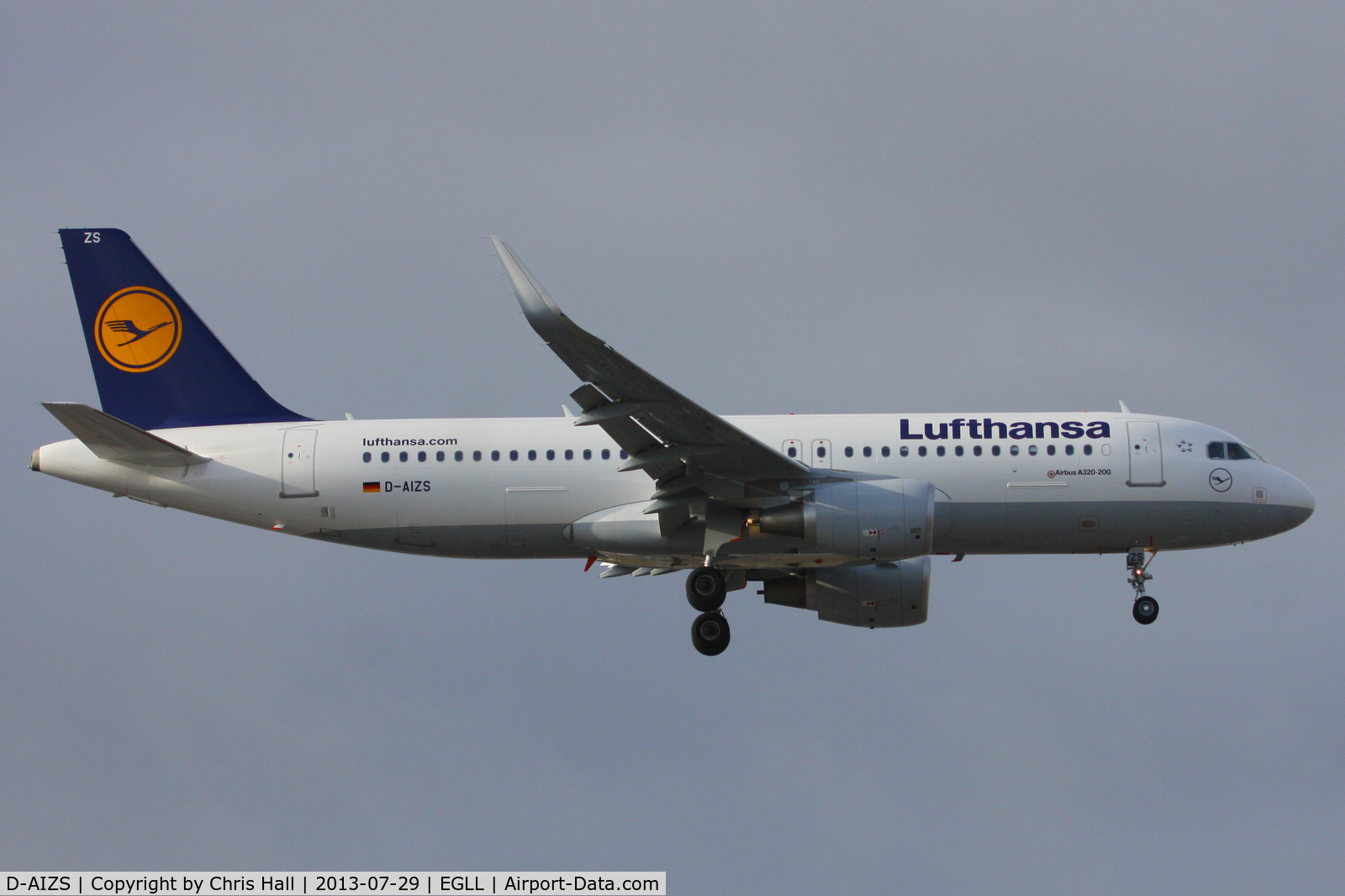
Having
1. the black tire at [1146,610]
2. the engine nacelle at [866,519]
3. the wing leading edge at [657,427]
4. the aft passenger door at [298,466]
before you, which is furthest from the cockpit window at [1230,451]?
the aft passenger door at [298,466]

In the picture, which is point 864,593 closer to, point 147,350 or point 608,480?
point 608,480

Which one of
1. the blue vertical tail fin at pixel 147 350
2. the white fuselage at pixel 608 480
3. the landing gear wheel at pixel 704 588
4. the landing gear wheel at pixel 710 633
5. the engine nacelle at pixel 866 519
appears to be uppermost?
the blue vertical tail fin at pixel 147 350

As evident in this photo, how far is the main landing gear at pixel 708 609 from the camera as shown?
30.7 meters

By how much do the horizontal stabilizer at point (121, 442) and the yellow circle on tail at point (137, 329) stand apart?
1986 millimetres

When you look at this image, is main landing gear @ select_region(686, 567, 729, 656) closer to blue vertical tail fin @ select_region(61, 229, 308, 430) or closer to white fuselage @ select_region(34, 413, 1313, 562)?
white fuselage @ select_region(34, 413, 1313, 562)

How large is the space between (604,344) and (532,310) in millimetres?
1415

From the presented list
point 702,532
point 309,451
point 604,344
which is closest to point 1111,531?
point 702,532

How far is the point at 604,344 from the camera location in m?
24.8

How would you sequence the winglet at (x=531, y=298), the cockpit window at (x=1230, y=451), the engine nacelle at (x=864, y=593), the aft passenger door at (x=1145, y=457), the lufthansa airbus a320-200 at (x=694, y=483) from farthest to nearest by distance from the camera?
the engine nacelle at (x=864, y=593) < the cockpit window at (x=1230, y=451) < the aft passenger door at (x=1145, y=457) < the lufthansa airbus a320-200 at (x=694, y=483) < the winglet at (x=531, y=298)

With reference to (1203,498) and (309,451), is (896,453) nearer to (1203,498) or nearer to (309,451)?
(1203,498)

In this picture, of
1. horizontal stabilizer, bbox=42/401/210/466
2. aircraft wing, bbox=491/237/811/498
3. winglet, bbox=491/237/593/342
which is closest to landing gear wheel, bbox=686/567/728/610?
aircraft wing, bbox=491/237/811/498

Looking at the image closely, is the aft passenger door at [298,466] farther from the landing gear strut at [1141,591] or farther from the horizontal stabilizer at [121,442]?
the landing gear strut at [1141,591]

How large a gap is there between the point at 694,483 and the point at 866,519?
141 inches

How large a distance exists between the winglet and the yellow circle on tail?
491 inches
